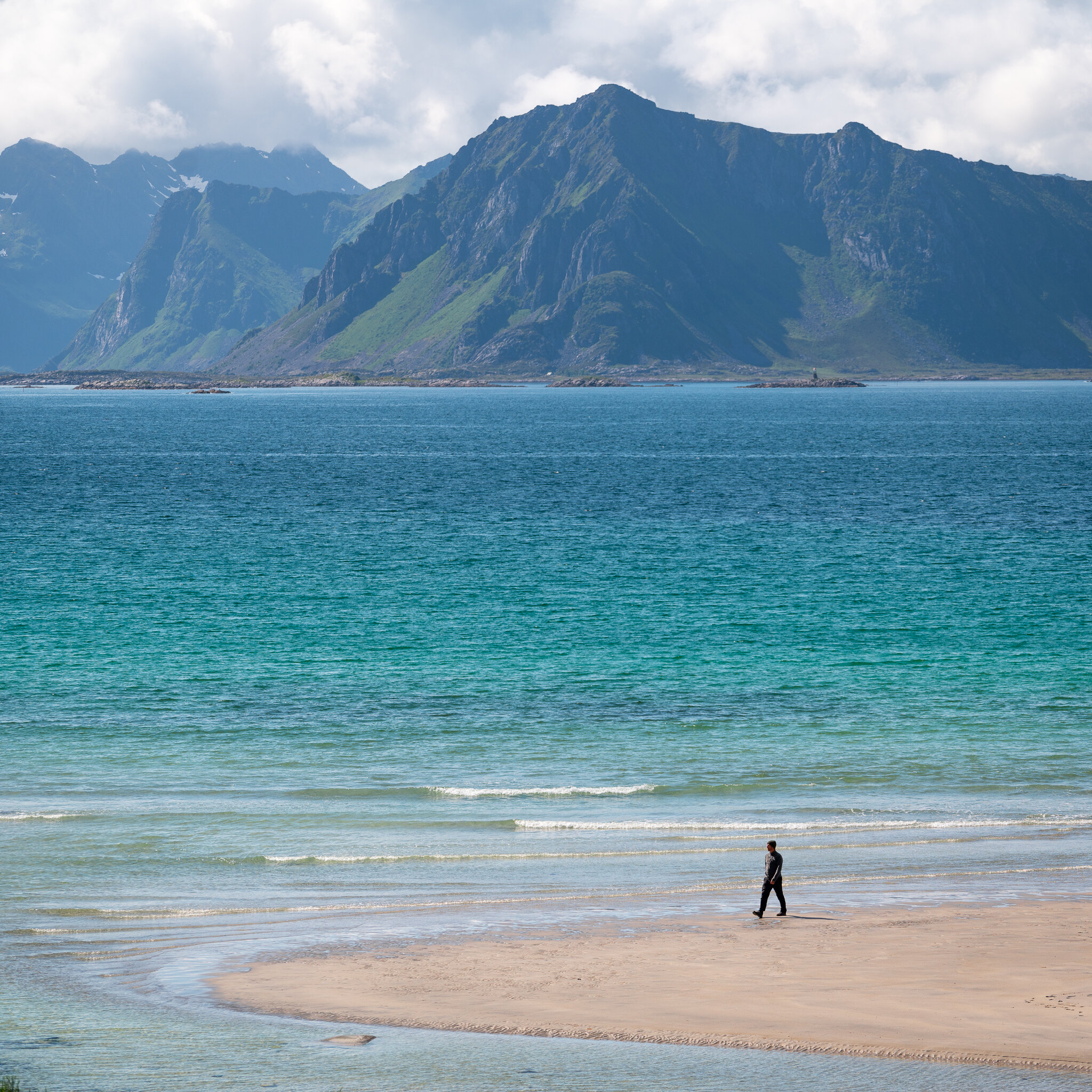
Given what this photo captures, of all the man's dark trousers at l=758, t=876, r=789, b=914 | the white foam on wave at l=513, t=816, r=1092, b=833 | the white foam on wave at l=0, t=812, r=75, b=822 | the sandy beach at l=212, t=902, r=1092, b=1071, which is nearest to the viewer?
the sandy beach at l=212, t=902, r=1092, b=1071

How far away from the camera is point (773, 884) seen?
23.4 m

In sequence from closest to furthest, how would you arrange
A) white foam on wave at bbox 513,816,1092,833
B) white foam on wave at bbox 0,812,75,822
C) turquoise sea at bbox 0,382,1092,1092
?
turquoise sea at bbox 0,382,1092,1092 < white foam on wave at bbox 513,816,1092,833 < white foam on wave at bbox 0,812,75,822

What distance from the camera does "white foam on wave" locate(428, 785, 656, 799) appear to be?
33.7 metres

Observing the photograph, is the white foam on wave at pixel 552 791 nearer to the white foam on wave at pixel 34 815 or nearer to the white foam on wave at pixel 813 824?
the white foam on wave at pixel 813 824

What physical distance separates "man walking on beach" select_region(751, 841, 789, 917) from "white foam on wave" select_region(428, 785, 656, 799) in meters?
10.2

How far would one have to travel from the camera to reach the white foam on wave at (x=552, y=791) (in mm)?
33656

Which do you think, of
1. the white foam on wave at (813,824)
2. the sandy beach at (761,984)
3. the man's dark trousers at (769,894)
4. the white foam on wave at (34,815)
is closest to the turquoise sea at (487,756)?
the white foam on wave at (813,824)

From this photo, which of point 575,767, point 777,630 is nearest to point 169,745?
point 575,767

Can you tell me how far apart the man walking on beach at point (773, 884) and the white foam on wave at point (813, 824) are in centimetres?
683

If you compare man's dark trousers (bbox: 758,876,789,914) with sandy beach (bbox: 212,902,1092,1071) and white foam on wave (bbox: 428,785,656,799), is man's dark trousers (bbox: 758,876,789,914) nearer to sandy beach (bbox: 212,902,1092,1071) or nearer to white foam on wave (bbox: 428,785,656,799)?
sandy beach (bbox: 212,902,1092,1071)

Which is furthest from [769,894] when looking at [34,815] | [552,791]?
[34,815]

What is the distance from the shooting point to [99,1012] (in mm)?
19391

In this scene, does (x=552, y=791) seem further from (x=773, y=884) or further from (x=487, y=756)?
(x=773, y=884)

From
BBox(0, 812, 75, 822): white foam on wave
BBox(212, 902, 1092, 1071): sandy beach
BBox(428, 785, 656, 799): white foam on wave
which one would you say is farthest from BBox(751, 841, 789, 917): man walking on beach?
BBox(0, 812, 75, 822): white foam on wave
